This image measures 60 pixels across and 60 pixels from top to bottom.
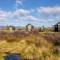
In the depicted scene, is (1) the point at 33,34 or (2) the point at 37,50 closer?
(2) the point at 37,50

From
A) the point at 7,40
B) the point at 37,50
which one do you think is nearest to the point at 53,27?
the point at 7,40

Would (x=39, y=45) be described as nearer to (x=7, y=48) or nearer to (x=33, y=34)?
(x=33, y=34)

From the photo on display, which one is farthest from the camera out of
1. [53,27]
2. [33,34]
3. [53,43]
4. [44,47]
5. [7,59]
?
[53,27]

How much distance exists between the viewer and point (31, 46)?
16531 mm

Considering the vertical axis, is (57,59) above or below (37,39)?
below

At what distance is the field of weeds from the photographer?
14.5 metres

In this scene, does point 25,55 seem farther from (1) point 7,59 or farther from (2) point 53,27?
(2) point 53,27

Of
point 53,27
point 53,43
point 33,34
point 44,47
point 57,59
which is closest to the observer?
point 57,59

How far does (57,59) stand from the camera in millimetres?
13562

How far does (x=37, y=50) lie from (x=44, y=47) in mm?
771

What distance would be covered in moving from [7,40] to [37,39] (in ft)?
12.0

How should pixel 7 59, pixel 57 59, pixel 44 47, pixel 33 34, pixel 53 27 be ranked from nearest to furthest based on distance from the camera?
pixel 57 59
pixel 7 59
pixel 44 47
pixel 33 34
pixel 53 27

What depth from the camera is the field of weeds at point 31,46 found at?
14.5 meters

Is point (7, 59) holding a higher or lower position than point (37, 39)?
lower
